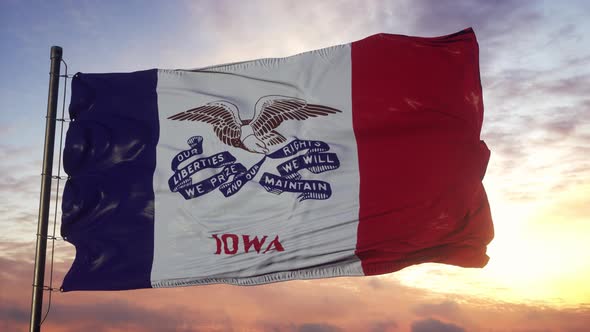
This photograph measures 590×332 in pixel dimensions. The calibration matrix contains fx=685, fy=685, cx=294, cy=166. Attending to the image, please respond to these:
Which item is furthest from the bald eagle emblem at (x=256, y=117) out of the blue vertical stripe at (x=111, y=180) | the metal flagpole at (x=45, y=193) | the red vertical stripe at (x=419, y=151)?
the metal flagpole at (x=45, y=193)

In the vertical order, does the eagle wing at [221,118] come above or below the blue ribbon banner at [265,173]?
above

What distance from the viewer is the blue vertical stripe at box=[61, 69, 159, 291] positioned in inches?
394

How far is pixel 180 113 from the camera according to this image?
10773mm

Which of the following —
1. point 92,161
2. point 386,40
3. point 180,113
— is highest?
point 386,40

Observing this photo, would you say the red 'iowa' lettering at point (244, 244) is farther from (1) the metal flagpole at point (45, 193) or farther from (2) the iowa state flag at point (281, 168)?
(1) the metal flagpole at point (45, 193)

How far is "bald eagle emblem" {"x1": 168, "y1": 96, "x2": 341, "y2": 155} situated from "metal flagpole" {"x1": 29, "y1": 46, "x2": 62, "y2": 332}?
178 cm

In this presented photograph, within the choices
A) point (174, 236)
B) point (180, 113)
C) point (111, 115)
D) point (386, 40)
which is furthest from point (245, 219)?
point (386, 40)

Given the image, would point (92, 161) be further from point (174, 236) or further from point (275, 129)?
point (275, 129)

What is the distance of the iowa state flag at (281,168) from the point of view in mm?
9992

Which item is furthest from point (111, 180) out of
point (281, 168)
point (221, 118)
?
point (281, 168)

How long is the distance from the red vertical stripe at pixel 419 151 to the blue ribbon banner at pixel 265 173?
0.64 m

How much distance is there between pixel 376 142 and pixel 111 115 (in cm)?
419

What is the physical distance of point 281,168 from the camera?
33.8ft

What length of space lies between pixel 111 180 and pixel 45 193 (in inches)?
43.5
